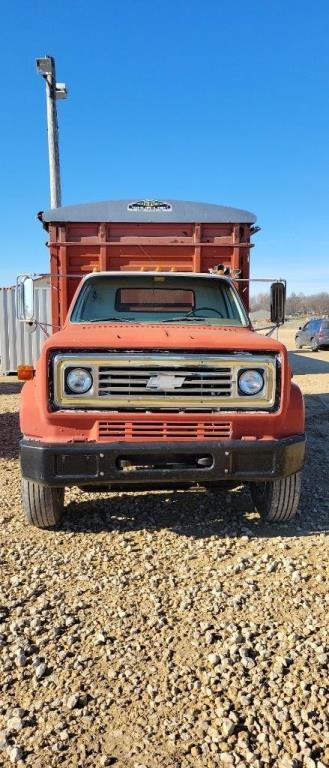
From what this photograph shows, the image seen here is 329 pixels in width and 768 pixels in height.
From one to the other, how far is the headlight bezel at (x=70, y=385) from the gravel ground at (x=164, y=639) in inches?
43.8

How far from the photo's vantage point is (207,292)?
522 cm

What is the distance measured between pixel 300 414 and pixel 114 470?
1.32 m

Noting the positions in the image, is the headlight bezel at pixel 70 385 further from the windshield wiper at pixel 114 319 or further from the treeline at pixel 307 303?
the treeline at pixel 307 303

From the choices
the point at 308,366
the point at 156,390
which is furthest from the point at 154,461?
the point at 308,366

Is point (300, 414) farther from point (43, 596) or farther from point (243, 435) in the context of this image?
point (43, 596)

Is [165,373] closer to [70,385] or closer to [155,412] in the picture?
[155,412]

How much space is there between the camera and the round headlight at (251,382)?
3674 millimetres

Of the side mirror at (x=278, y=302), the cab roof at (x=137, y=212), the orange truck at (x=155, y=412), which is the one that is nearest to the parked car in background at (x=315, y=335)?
the cab roof at (x=137, y=212)

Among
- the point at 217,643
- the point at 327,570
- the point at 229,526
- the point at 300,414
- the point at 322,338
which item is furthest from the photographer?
the point at 322,338

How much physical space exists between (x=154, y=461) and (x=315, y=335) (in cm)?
2195

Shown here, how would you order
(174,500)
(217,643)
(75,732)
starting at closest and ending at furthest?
1. (75,732)
2. (217,643)
3. (174,500)

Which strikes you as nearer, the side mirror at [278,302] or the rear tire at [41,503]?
the rear tire at [41,503]

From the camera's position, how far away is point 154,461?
362 cm

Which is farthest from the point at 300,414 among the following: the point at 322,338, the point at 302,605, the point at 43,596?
the point at 322,338
